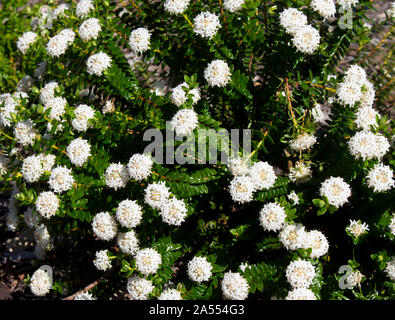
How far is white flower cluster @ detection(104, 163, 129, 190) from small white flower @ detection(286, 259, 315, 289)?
1.52 metres

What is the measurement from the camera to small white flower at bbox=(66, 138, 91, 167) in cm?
305

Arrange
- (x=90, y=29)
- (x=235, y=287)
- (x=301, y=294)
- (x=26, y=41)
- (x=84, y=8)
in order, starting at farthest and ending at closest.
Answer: (x=26, y=41) → (x=84, y=8) → (x=90, y=29) → (x=235, y=287) → (x=301, y=294)

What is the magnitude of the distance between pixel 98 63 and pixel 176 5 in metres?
0.86

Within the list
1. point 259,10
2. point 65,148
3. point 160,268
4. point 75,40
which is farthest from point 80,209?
point 259,10

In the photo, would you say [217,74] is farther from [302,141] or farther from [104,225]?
[104,225]

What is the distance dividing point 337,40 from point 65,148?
9.36ft

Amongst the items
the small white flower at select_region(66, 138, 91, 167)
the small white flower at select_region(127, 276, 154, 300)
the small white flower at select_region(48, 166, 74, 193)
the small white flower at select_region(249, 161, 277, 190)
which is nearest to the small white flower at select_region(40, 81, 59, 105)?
the small white flower at select_region(66, 138, 91, 167)

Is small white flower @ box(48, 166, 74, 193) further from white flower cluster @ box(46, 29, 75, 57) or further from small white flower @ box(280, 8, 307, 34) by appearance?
small white flower @ box(280, 8, 307, 34)

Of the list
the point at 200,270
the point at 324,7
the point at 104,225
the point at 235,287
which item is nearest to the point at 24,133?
the point at 104,225

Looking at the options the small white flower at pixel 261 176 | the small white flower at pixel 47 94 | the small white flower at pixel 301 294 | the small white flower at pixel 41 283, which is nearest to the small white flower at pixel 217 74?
the small white flower at pixel 261 176

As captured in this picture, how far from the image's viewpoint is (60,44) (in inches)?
134

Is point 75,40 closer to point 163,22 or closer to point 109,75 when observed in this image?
point 109,75

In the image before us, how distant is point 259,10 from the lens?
369cm

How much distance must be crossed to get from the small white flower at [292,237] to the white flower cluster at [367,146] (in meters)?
0.77
